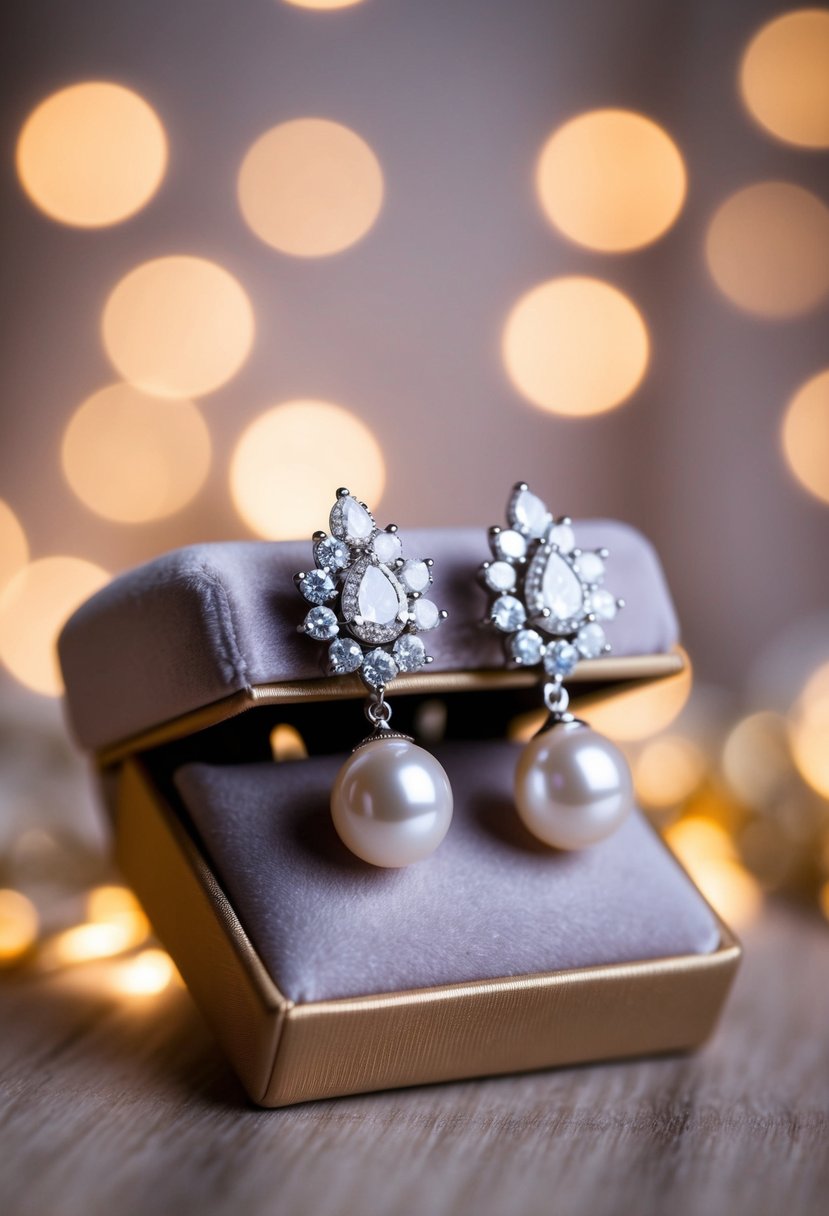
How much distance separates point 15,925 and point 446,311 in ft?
2.30

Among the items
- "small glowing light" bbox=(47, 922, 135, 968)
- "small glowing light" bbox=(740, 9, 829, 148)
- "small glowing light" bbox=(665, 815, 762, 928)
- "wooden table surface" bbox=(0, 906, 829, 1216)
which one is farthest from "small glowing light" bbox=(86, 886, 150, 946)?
"small glowing light" bbox=(740, 9, 829, 148)

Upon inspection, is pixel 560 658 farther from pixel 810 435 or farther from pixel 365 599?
pixel 810 435

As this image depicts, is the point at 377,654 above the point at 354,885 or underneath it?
above

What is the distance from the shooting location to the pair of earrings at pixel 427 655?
56 cm

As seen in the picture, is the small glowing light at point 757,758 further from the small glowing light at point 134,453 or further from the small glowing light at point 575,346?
the small glowing light at point 134,453

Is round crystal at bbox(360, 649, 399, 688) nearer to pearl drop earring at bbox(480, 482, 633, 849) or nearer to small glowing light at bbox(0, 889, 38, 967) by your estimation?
pearl drop earring at bbox(480, 482, 633, 849)

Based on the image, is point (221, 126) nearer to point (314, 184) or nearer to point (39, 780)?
point (314, 184)

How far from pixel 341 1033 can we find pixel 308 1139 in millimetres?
51

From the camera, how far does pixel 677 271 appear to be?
114 cm

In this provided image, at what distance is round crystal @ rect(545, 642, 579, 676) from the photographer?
632 mm

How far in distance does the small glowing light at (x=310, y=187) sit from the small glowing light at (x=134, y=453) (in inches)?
7.8

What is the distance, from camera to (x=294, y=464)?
1.07 meters

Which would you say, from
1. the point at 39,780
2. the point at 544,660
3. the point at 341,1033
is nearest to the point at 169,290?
the point at 39,780

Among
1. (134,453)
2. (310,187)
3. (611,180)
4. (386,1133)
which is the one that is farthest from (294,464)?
(386,1133)
